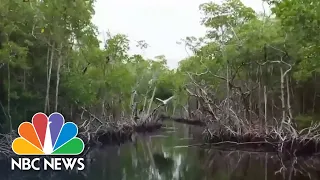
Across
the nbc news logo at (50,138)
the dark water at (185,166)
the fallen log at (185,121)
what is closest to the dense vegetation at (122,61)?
the dark water at (185,166)

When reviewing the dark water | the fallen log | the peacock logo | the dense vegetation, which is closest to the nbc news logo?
the peacock logo

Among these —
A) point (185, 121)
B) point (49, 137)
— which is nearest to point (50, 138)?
point (49, 137)

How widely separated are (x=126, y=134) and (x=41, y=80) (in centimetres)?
693

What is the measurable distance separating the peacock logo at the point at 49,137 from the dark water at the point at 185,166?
1.78 meters

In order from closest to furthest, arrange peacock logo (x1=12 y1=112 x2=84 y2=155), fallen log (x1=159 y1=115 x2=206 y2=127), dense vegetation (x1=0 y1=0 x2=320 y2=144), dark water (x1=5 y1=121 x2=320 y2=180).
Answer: peacock logo (x1=12 y1=112 x2=84 y2=155) < dark water (x1=5 y1=121 x2=320 y2=180) < dense vegetation (x1=0 y1=0 x2=320 y2=144) < fallen log (x1=159 y1=115 x2=206 y2=127)

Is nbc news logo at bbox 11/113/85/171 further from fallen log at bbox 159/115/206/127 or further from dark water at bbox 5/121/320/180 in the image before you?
fallen log at bbox 159/115/206/127

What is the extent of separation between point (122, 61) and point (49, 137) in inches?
489

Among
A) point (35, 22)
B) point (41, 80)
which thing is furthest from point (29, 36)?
point (41, 80)

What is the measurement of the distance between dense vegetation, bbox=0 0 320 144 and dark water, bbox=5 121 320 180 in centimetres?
151

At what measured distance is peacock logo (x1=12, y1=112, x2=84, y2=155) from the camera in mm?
7043

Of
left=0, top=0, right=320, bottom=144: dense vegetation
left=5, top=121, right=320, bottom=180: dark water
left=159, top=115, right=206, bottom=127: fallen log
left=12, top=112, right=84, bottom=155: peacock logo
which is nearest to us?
left=12, top=112, right=84, bottom=155: peacock logo

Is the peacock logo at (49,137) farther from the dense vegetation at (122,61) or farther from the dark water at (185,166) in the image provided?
the dense vegetation at (122,61)

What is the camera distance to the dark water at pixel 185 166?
945cm

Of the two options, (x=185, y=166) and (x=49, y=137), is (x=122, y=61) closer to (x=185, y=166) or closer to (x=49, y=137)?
(x=185, y=166)
